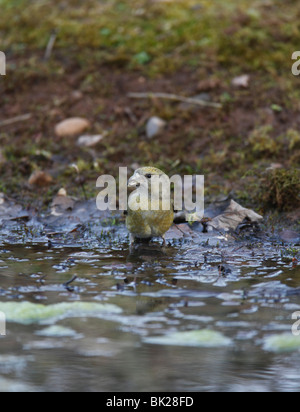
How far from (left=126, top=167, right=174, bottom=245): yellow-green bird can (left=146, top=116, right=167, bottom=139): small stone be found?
2367 mm

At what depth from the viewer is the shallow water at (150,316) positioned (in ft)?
10.7

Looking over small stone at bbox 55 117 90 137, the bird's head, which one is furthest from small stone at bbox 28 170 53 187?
the bird's head

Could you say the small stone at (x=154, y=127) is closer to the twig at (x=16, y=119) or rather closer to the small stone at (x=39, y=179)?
the small stone at (x=39, y=179)

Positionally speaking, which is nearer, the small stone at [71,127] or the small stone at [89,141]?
the small stone at [89,141]

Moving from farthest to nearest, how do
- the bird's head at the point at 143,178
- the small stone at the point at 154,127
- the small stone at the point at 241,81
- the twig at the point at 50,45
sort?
the twig at the point at 50,45
the small stone at the point at 241,81
the small stone at the point at 154,127
the bird's head at the point at 143,178

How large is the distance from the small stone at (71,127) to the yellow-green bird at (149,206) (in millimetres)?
2926

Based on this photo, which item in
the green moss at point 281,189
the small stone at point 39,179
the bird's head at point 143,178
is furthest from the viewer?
the small stone at point 39,179

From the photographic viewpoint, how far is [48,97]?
30.1 feet

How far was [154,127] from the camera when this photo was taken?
8.27 metres

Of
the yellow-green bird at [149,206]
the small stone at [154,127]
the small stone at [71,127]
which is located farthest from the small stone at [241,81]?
the yellow-green bird at [149,206]

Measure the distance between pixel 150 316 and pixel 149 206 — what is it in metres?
1.83

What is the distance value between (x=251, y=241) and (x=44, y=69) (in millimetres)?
5055

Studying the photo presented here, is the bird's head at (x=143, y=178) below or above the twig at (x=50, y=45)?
below

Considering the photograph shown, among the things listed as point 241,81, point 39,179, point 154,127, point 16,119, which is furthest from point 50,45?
point 241,81
